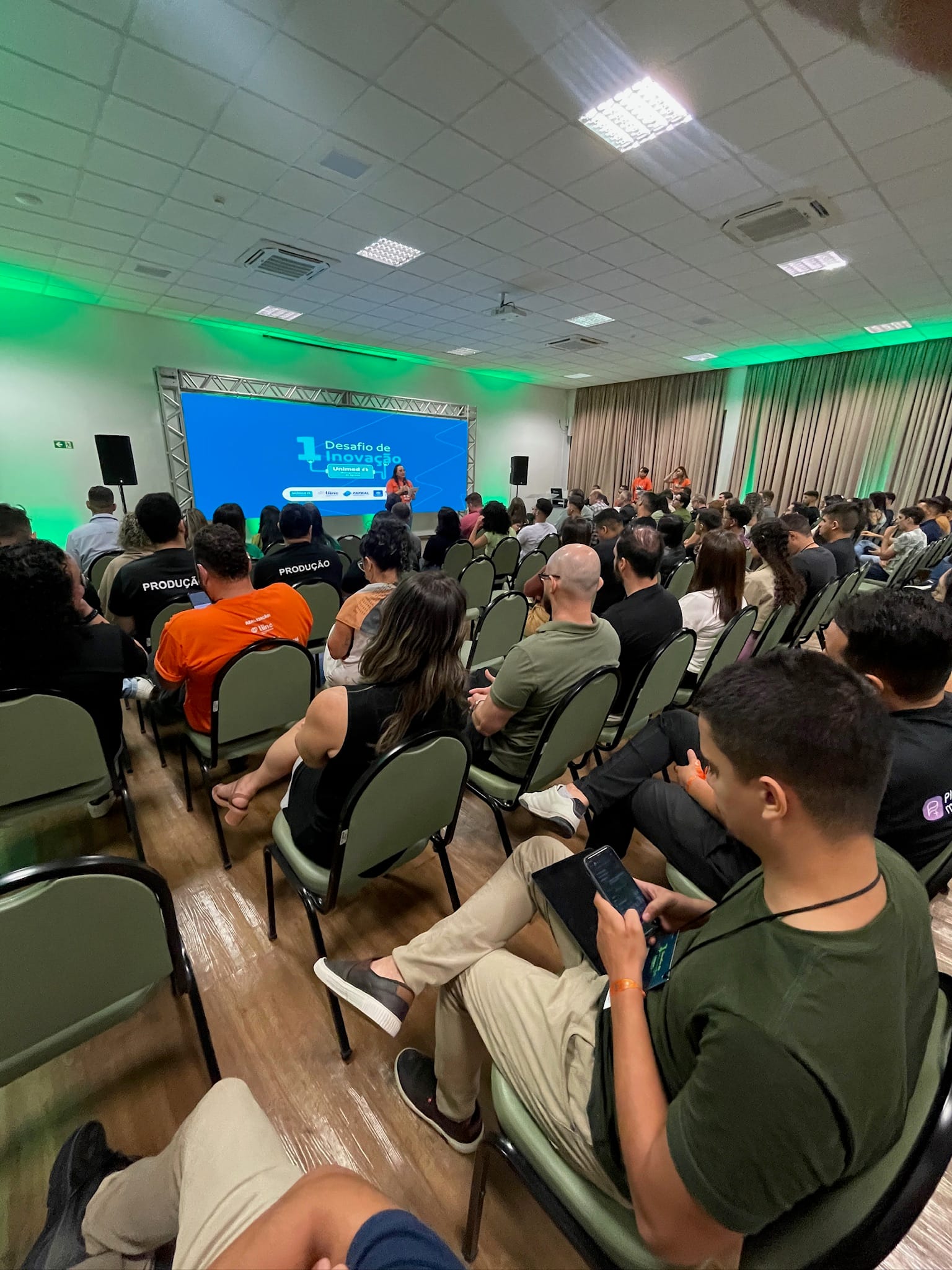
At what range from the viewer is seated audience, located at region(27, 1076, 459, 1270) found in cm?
58

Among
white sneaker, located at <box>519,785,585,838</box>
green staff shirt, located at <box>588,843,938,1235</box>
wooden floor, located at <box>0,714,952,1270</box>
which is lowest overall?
wooden floor, located at <box>0,714,952,1270</box>

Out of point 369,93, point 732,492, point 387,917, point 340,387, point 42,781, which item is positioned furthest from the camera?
point 732,492

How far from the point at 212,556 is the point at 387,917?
5.05 feet

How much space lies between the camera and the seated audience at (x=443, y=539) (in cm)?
468

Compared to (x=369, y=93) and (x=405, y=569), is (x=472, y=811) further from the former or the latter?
(x=369, y=93)

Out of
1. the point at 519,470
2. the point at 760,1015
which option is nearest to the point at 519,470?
the point at 519,470

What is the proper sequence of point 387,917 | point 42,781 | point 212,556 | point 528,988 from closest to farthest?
1. point 528,988
2. point 42,781
3. point 387,917
4. point 212,556

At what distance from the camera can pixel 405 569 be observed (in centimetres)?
267

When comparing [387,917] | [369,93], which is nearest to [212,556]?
[387,917]

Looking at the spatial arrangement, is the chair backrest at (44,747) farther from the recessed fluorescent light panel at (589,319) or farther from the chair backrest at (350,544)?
the recessed fluorescent light panel at (589,319)

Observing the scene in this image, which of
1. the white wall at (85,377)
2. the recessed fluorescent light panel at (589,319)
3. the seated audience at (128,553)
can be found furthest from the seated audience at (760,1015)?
the white wall at (85,377)

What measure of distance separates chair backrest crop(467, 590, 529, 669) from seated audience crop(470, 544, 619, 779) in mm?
1041

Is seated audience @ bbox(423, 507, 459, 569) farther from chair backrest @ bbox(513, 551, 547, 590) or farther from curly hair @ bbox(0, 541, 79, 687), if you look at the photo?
curly hair @ bbox(0, 541, 79, 687)

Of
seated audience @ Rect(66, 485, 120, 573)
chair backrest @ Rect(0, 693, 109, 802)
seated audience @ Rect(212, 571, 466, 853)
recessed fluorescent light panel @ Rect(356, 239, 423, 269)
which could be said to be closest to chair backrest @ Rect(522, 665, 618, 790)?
seated audience @ Rect(212, 571, 466, 853)
